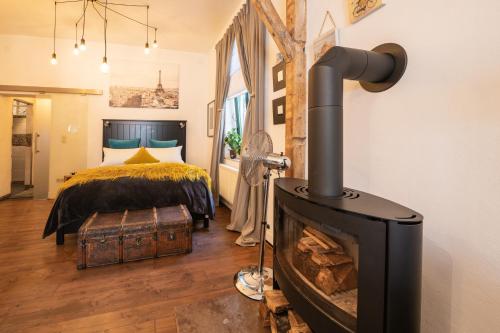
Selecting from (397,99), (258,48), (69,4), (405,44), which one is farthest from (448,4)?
(69,4)

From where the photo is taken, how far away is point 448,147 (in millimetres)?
1046

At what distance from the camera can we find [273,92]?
2529mm

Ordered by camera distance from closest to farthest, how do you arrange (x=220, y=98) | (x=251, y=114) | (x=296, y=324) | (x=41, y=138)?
(x=296, y=324)
(x=251, y=114)
(x=220, y=98)
(x=41, y=138)

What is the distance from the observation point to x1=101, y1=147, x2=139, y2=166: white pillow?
3828 millimetres

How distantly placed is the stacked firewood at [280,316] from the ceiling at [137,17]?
11.1ft

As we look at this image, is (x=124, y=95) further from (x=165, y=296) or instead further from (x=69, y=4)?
(x=165, y=296)

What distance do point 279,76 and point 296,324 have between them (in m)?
1.96

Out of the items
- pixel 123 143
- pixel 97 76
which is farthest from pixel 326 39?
pixel 97 76

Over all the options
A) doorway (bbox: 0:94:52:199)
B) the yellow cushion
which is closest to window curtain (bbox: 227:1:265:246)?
the yellow cushion

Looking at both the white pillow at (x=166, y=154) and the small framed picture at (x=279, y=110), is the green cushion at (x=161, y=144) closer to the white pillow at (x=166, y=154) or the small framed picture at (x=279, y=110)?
the white pillow at (x=166, y=154)

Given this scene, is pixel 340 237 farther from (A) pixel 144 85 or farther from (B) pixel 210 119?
(A) pixel 144 85

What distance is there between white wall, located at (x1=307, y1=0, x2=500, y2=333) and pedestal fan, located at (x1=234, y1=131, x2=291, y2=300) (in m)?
0.68

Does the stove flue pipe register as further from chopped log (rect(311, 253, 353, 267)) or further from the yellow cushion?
the yellow cushion

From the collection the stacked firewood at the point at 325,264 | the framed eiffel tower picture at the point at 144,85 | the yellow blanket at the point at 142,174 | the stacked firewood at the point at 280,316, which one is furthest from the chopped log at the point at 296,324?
the framed eiffel tower picture at the point at 144,85
